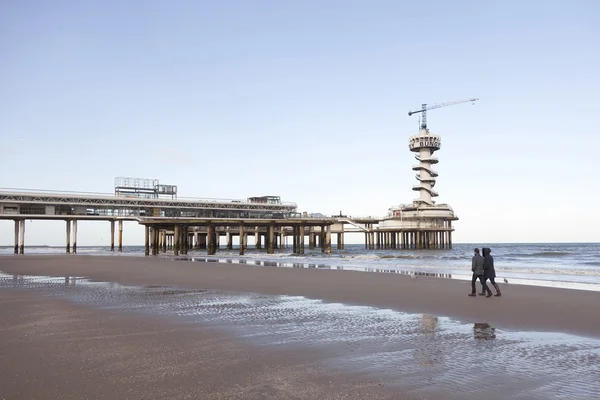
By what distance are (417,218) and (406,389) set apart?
9323 centimetres

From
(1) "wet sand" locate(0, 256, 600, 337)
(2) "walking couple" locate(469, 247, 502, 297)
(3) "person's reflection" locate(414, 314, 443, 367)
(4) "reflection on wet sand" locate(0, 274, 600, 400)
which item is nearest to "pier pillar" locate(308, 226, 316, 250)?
(1) "wet sand" locate(0, 256, 600, 337)

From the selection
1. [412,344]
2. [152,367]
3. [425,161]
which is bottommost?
[412,344]

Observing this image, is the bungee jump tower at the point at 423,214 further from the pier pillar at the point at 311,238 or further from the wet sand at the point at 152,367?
the wet sand at the point at 152,367

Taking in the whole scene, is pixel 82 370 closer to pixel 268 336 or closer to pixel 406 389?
pixel 268 336

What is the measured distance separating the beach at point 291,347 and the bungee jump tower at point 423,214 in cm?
8202

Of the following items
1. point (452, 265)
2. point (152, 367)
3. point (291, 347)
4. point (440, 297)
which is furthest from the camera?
point (452, 265)

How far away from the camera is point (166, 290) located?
17031 mm

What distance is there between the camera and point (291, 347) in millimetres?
7875

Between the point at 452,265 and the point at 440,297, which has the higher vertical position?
the point at 440,297

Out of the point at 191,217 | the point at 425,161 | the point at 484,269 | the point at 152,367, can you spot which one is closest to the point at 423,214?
the point at 425,161

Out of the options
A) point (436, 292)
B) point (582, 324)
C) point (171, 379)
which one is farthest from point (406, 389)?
point (436, 292)

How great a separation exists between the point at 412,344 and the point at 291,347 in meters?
2.06

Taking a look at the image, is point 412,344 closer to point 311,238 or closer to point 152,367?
point 152,367

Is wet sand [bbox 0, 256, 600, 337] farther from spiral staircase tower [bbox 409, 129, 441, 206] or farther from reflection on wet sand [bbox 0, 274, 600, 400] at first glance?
spiral staircase tower [bbox 409, 129, 441, 206]
